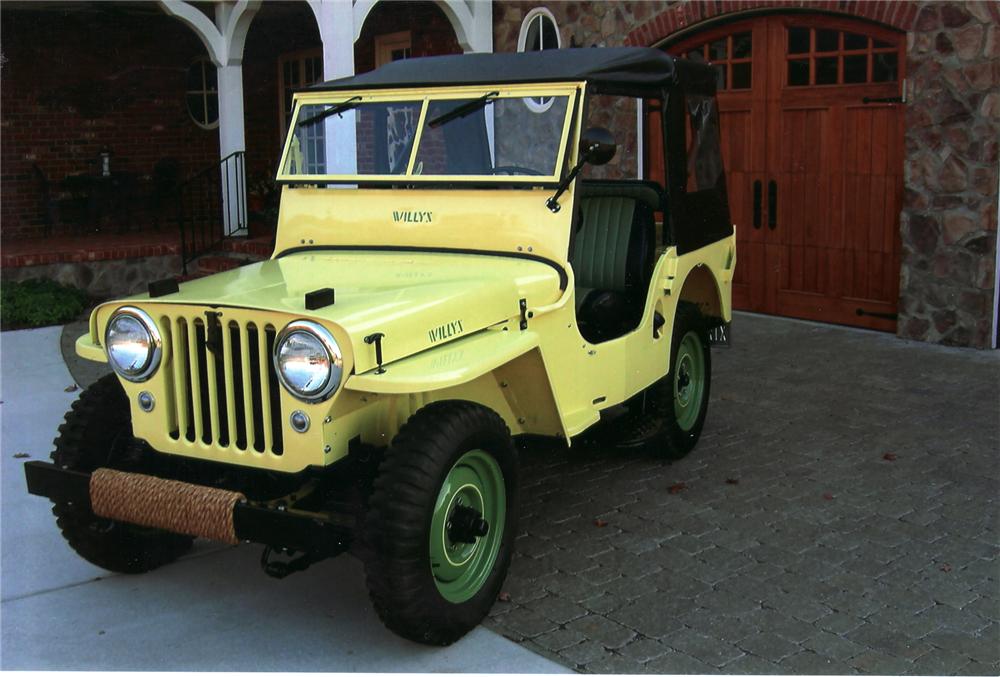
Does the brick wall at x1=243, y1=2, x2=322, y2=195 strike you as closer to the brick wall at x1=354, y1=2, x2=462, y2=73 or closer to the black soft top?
the brick wall at x1=354, y1=2, x2=462, y2=73

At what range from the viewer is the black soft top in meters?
4.91

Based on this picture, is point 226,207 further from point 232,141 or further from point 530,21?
point 530,21

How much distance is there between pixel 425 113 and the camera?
16.3ft

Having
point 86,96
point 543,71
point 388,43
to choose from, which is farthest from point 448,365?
point 86,96

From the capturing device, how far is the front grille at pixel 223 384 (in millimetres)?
3812

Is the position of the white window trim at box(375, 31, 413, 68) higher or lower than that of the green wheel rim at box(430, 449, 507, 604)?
higher

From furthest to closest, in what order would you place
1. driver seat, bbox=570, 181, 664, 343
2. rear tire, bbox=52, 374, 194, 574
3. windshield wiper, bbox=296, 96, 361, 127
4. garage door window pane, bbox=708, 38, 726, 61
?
garage door window pane, bbox=708, 38, 726, 61
driver seat, bbox=570, 181, 664, 343
windshield wiper, bbox=296, 96, 361, 127
rear tire, bbox=52, 374, 194, 574

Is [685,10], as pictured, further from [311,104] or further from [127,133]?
[127,133]

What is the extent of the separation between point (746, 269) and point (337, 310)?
7.06 m

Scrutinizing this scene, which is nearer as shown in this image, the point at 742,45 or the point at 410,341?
the point at 410,341

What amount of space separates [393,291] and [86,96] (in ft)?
39.7

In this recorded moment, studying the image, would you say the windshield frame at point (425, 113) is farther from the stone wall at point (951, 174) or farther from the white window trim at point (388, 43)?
the white window trim at point (388, 43)

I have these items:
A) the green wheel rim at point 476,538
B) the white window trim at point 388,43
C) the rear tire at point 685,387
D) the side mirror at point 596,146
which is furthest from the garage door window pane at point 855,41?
the green wheel rim at point 476,538

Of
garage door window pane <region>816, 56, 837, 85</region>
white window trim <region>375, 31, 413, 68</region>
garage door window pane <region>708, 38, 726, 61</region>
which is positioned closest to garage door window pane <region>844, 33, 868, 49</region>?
garage door window pane <region>816, 56, 837, 85</region>
